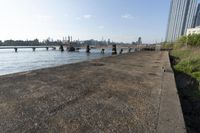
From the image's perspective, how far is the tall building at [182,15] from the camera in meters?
97.3

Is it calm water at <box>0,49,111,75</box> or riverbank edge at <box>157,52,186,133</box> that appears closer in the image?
riverbank edge at <box>157,52,186,133</box>

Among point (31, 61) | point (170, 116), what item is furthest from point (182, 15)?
point (170, 116)

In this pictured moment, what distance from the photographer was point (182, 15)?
330 ft

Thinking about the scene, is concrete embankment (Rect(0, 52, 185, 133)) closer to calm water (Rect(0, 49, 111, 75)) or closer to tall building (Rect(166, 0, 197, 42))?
calm water (Rect(0, 49, 111, 75))

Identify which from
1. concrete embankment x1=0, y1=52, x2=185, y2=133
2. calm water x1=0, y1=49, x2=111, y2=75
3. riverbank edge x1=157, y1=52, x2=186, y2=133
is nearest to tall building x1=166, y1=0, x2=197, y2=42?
calm water x1=0, y1=49, x2=111, y2=75

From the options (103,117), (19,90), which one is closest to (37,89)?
(19,90)

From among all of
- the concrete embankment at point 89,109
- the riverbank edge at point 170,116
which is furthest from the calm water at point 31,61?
the riverbank edge at point 170,116

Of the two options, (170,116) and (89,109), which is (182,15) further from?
(89,109)

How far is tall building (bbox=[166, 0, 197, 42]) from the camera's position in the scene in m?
97.3

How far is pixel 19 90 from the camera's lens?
13.9ft

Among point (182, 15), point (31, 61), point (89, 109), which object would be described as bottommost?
point (31, 61)

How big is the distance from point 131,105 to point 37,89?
2.62 metres

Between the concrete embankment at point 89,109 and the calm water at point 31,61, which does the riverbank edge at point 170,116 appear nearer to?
the concrete embankment at point 89,109

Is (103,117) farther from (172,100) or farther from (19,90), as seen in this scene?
(19,90)
